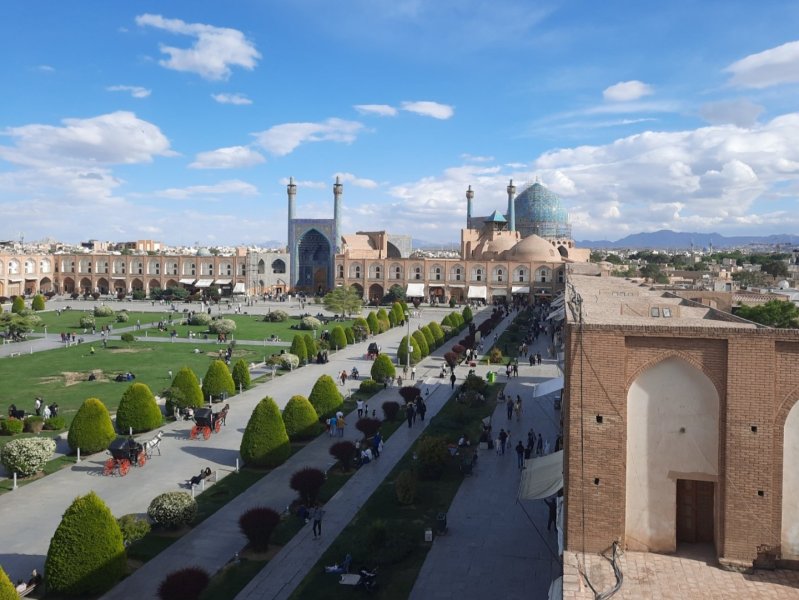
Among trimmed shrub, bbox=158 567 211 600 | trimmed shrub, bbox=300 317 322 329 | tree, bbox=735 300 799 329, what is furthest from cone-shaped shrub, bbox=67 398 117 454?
trimmed shrub, bbox=300 317 322 329

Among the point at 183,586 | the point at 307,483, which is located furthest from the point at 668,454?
the point at 307,483

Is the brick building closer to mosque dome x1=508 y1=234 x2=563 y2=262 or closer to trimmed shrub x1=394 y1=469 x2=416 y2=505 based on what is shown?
trimmed shrub x1=394 y1=469 x2=416 y2=505

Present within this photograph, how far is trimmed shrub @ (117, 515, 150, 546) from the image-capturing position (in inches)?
516

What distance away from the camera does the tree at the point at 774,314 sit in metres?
31.5

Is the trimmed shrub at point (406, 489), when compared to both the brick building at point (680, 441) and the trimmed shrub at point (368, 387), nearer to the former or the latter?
the brick building at point (680, 441)

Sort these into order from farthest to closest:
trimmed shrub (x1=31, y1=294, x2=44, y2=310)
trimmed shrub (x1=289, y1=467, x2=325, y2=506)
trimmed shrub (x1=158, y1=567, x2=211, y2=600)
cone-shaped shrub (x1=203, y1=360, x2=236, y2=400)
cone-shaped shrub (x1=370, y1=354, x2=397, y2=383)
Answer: trimmed shrub (x1=31, y1=294, x2=44, y2=310) → cone-shaped shrub (x1=370, y1=354, x2=397, y2=383) → cone-shaped shrub (x1=203, y1=360, x2=236, y2=400) → trimmed shrub (x1=289, y1=467, x2=325, y2=506) → trimmed shrub (x1=158, y1=567, x2=211, y2=600)

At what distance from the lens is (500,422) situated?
23625mm

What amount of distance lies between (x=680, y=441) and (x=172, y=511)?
9.97 meters

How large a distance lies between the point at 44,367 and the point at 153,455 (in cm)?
1678

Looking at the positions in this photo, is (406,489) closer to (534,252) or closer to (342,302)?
(342,302)

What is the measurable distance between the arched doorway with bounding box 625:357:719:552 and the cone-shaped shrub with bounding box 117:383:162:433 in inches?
653

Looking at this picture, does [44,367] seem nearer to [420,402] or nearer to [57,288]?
[420,402]

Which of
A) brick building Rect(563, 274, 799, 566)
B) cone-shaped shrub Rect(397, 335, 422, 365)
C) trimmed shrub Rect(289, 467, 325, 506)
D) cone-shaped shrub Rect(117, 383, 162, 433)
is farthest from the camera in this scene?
cone-shaped shrub Rect(397, 335, 422, 365)

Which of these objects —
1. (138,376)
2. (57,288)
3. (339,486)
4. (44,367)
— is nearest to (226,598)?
(339,486)
